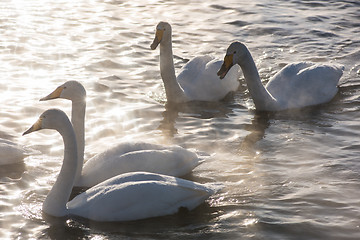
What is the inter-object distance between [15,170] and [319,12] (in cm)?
1069

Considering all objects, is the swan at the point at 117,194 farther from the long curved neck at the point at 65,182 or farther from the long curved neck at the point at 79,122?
the long curved neck at the point at 79,122

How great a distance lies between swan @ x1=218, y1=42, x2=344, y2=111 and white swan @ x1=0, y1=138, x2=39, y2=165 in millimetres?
3770

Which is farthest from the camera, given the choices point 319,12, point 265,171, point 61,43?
point 319,12

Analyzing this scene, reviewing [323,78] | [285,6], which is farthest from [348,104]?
Answer: [285,6]

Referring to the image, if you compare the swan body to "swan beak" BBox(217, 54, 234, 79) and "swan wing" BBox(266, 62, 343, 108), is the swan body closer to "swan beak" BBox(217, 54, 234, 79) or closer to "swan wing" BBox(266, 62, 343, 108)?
"swan beak" BBox(217, 54, 234, 79)

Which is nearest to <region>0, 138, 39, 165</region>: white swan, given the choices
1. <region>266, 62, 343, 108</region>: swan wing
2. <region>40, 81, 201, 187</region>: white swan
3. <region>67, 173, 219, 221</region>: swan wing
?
<region>40, 81, 201, 187</region>: white swan

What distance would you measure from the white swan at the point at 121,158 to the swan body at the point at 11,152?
2.93 ft

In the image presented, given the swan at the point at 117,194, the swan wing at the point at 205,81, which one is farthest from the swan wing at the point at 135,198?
the swan wing at the point at 205,81

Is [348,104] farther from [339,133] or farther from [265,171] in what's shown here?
[265,171]

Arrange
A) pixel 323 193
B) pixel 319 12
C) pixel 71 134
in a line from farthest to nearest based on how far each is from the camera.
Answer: pixel 319 12
pixel 323 193
pixel 71 134

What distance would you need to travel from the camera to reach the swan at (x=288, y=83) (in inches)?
464

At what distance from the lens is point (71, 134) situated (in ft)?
26.1

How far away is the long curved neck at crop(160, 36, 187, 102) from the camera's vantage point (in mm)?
12078

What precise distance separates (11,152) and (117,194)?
216 centimetres
